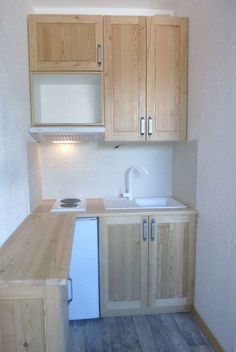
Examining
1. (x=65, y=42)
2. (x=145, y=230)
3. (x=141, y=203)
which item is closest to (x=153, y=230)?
(x=145, y=230)

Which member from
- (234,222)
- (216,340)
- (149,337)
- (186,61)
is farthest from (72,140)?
(216,340)

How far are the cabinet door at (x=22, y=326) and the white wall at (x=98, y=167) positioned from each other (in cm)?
159

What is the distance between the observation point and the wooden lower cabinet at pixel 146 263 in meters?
2.02

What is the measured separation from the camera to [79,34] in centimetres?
206

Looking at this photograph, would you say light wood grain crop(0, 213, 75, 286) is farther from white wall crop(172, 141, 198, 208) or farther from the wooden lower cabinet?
white wall crop(172, 141, 198, 208)

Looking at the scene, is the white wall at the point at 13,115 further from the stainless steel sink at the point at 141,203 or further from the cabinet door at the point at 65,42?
the stainless steel sink at the point at 141,203

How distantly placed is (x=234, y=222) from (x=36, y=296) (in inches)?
44.2

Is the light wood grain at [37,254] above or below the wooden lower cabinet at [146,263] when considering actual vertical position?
above

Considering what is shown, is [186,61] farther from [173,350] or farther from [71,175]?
[173,350]

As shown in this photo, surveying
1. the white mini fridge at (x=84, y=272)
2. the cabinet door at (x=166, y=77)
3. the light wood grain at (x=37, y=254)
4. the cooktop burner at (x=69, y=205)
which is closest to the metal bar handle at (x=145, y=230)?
the white mini fridge at (x=84, y=272)

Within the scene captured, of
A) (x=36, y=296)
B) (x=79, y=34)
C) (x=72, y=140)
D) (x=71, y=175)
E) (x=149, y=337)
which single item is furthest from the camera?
(x=71, y=175)

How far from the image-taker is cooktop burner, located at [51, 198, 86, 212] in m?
2.05

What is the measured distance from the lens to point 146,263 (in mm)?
2066

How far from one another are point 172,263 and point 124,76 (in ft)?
5.02
